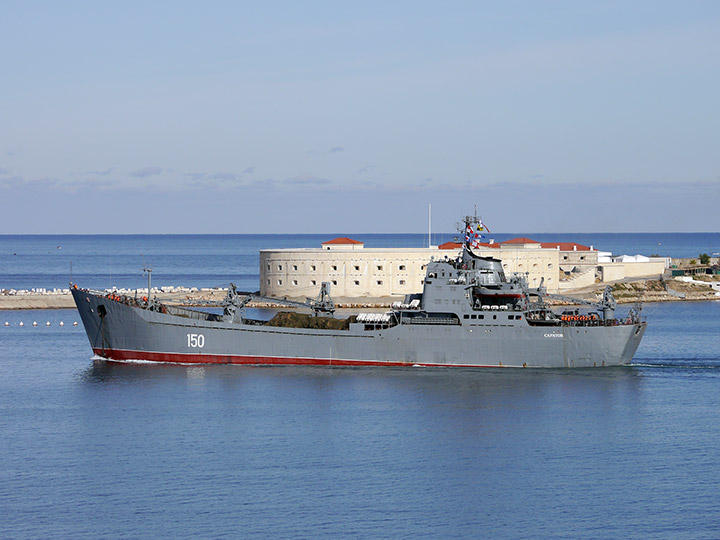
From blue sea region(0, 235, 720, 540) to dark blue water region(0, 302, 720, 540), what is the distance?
0.09 metres

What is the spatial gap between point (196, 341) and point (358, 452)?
2046 centimetres

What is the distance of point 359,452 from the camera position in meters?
34.0

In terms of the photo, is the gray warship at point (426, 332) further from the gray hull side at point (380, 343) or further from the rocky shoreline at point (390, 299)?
the rocky shoreline at point (390, 299)

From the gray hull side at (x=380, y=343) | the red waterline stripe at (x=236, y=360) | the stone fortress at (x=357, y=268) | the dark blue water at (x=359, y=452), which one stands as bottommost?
the dark blue water at (x=359, y=452)

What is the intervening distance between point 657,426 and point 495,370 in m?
13.1

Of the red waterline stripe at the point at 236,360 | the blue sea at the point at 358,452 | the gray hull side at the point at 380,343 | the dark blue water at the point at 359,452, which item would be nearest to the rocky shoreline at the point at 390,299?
the red waterline stripe at the point at 236,360

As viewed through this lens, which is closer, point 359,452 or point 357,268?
point 359,452

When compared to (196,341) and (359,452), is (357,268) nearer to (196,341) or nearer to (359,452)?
(196,341)

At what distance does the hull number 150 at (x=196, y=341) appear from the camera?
172 ft

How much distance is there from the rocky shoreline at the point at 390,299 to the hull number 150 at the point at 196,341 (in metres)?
30.2

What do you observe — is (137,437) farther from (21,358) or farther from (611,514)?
(21,358)

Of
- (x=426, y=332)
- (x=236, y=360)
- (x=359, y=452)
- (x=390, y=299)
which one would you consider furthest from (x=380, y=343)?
(x=390, y=299)

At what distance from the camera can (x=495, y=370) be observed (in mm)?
50188

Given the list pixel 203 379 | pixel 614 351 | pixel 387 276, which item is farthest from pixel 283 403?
pixel 387 276
